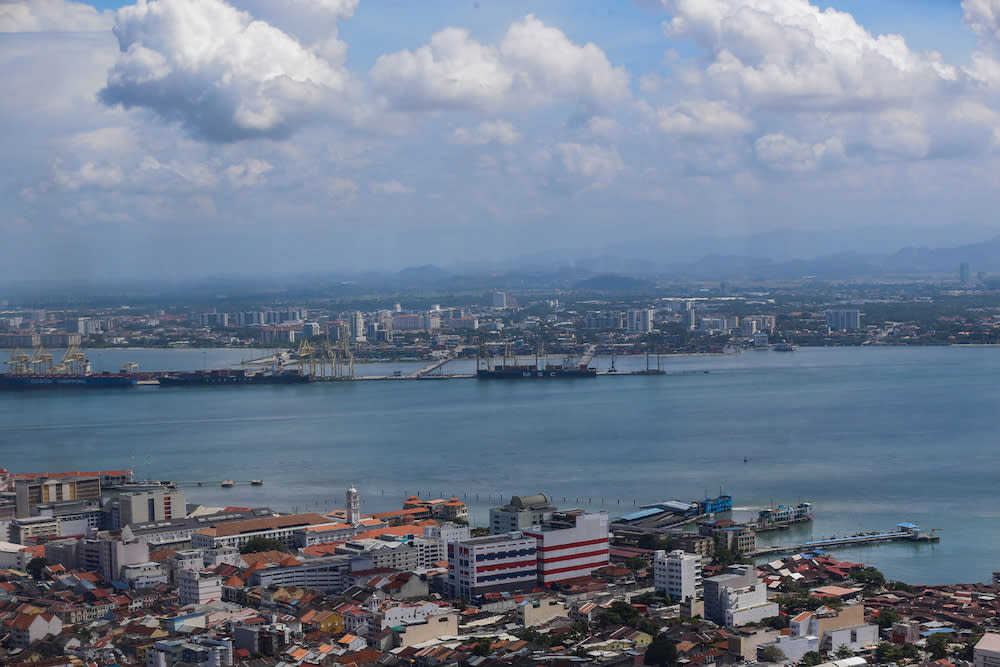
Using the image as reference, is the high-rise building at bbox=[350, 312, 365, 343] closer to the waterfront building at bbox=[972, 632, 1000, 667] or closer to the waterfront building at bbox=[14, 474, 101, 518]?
the waterfront building at bbox=[14, 474, 101, 518]

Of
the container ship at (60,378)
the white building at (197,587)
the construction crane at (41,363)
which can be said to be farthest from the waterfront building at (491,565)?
the construction crane at (41,363)

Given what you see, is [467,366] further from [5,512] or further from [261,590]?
[261,590]

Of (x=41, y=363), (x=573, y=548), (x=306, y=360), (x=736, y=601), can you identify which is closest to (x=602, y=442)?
(x=573, y=548)

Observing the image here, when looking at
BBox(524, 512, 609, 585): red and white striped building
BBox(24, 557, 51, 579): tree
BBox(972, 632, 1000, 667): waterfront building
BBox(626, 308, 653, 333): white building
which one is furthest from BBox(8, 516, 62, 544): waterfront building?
BBox(626, 308, 653, 333): white building

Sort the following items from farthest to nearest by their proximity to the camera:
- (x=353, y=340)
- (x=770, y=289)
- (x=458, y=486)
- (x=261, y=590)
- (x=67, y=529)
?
(x=770, y=289) → (x=353, y=340) → (x=458, y=486) → (x=67, y=529) → (x=261, y=590)

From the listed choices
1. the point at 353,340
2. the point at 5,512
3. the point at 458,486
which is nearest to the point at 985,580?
the point at 458,486

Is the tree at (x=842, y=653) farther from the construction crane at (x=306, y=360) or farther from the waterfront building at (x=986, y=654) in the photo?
the construction crane at (x=306, y=360)
